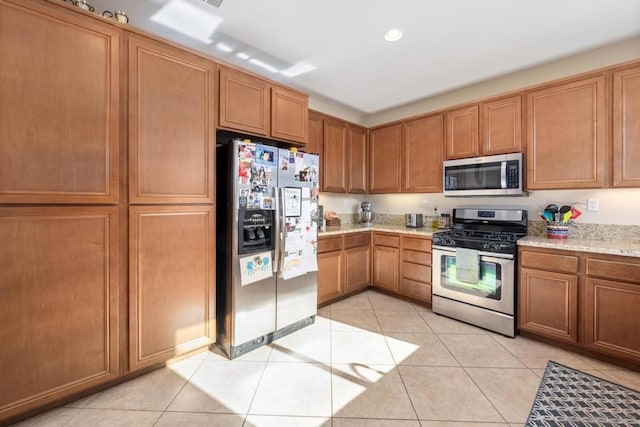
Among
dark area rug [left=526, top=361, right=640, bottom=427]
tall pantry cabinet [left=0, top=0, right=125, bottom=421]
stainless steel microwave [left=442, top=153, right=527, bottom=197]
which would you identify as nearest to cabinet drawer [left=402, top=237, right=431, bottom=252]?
stainless steel microwave [left=442, top=153, right=527, bottom=197]

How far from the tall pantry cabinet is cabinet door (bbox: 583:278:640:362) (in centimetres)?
347

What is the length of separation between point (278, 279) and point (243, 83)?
172cm

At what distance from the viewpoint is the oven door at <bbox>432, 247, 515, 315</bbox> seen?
2.47m

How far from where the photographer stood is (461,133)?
10.3 ft

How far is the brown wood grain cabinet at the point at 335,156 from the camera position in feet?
11.6

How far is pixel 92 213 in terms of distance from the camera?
5.29 ft

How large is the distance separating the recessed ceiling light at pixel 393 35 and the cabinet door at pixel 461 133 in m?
1.28

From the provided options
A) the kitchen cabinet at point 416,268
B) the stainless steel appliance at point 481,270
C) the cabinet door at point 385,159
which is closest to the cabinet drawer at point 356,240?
the kitchen cabinet at point 416,268

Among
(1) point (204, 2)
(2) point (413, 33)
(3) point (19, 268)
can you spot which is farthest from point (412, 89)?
(3) point (19, 268)

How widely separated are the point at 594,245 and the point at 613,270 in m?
0.23

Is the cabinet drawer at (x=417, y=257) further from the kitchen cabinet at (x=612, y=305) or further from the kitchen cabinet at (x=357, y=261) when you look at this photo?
the kitchen cabinet at (x=612, y=305)

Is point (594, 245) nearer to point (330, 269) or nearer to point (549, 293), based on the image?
point (549, 293)

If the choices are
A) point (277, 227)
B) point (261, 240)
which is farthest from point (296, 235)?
point (261, 240)

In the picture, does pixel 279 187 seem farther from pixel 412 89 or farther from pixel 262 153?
pixel 412 89
